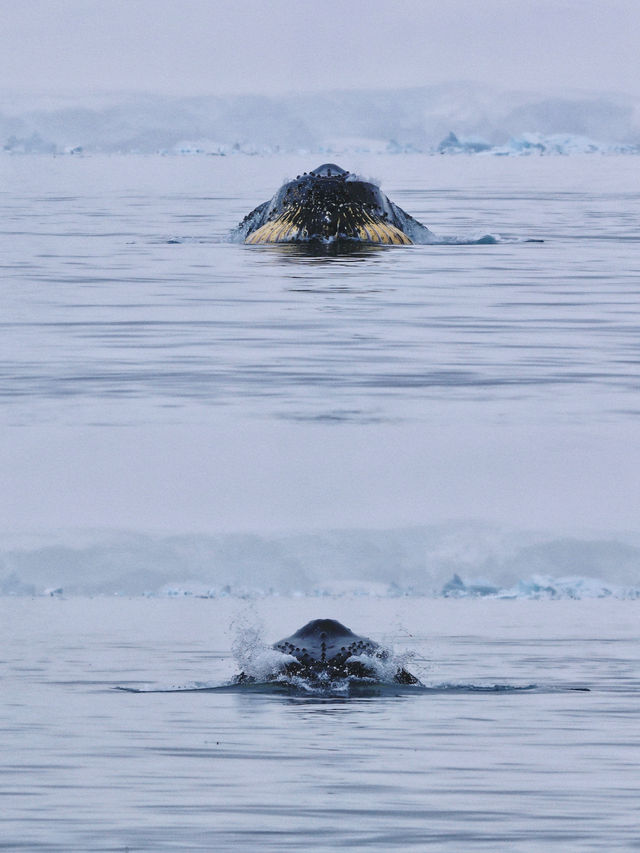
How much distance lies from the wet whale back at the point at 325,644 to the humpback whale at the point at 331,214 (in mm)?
15386

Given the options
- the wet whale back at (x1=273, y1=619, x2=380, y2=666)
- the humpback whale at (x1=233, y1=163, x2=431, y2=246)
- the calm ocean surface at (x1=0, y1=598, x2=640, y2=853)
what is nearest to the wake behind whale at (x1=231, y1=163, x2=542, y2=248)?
the humpback whale at (x1=233, y1=163, x2=431, y2=246)

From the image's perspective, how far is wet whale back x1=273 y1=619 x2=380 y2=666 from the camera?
64.5ft

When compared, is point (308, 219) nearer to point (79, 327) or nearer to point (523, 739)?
point (79, 327)

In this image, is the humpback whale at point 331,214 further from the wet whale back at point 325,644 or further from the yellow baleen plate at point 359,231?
the wet whale back at point 325,644

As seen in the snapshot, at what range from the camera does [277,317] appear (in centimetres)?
2523

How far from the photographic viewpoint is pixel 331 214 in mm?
34438

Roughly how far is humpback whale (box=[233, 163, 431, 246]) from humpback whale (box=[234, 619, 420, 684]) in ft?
50.7

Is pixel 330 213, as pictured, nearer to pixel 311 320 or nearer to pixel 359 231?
pixel 359 231

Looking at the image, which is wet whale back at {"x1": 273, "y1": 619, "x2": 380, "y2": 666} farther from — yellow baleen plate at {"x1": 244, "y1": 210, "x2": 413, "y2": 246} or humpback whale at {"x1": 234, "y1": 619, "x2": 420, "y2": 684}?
yellow baleen plate at {"x1": 244, "y1": 210, "x2": 413, "y2": 246}

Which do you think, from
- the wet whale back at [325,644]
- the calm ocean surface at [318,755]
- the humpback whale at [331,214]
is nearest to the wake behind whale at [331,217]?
the humpback whale at [331,214]

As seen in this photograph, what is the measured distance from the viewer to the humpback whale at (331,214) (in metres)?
34.5

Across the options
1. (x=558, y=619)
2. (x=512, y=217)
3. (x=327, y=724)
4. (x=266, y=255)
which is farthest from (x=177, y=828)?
(x=512, y=217)

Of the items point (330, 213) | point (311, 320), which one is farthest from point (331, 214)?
point (311, 320)

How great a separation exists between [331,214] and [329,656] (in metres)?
16.1
